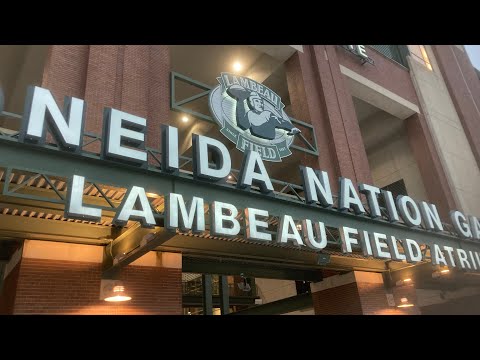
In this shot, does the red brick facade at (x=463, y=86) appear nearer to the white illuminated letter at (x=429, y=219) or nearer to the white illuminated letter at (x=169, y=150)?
the white illuminated letter at (x=429, y=219)

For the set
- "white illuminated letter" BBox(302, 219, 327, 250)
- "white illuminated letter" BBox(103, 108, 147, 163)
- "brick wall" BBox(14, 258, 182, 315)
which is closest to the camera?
"white illuminated letter" BBox(103, 108, 147, 163)

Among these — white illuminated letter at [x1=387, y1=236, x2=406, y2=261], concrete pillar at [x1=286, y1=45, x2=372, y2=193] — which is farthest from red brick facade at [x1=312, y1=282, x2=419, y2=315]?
concrete pillar at [x1=286, y1=45, x2=372, y2=193]

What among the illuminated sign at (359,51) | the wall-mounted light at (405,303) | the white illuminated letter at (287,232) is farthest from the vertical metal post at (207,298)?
the illuminated sign at (359,51)

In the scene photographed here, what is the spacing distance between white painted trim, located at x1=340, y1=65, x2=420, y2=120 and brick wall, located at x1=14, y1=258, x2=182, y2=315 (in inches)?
562

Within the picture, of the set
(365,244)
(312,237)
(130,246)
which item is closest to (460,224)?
(365,244)

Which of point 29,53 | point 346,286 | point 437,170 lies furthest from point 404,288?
point 29,53

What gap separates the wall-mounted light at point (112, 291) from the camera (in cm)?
898

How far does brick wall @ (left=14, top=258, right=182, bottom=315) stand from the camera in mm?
8805

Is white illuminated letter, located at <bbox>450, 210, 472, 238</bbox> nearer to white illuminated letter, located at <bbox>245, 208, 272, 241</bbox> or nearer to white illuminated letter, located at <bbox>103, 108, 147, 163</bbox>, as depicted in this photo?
white illuminated letter, located at <bbox>245, 208, 272, 241</bbox>

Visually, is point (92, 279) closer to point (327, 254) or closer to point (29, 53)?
point (327, 254)

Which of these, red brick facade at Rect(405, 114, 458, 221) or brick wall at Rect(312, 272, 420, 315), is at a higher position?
red brick facade at Rect(405, 114, 458, 221)

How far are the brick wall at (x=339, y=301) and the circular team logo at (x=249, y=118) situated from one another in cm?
568

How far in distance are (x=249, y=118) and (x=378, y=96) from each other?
10.2 m

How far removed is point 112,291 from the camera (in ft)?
30.5
